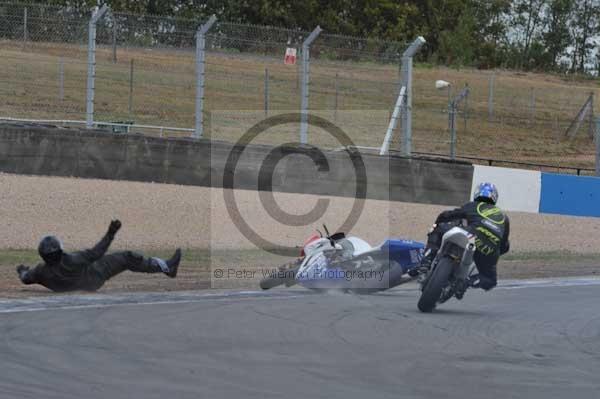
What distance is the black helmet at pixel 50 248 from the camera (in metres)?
11.0

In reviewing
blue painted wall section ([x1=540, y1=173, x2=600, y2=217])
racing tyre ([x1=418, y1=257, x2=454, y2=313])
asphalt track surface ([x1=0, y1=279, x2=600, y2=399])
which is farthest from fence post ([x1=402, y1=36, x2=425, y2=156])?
racing tyre ([x1=418, y1=257, x2=454, y2=313])

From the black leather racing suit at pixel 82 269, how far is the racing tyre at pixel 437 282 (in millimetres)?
2968

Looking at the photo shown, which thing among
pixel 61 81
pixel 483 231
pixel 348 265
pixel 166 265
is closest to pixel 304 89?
pixel 61 81

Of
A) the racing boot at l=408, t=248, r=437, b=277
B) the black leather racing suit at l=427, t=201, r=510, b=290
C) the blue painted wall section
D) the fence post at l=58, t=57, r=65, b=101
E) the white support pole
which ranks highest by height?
the fence post at l=58, t=57, r=65, b=101

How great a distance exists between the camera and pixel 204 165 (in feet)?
63.8

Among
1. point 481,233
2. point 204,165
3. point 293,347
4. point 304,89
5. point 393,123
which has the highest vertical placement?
point 304,89

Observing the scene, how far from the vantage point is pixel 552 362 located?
8.43 m

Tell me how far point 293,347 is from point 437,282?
2.40m

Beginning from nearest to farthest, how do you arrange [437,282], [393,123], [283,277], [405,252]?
[437,282], [405,252], [283,277], [393,123]

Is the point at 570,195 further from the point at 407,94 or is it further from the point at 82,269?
the point at 82,269

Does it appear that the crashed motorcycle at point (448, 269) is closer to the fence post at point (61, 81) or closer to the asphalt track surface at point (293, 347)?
the asphalt track surface at point (293, 347)

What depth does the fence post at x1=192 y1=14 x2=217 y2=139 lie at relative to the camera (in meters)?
19.7

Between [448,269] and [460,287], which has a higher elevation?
[448,269]

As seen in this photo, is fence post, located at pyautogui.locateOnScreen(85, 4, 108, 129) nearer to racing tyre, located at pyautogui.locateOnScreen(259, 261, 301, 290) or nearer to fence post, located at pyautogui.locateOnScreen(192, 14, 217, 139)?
fence post, located at pyautogui.locateOnScreen(192, 14, 217, 139)
